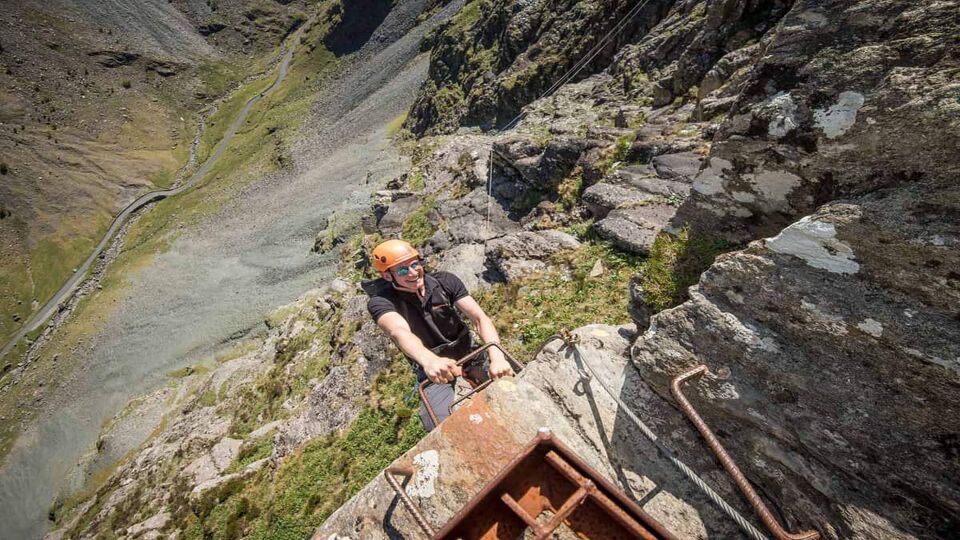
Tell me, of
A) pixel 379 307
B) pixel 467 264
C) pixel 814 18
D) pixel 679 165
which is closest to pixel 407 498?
pixel 379 307

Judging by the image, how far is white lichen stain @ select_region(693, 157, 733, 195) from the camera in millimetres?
4930

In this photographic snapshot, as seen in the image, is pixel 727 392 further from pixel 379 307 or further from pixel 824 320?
pixel 379 307

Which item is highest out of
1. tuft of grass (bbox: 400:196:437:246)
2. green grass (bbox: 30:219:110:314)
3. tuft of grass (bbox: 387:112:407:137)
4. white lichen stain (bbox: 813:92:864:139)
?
green grass (bbox: 30:219:110:314)

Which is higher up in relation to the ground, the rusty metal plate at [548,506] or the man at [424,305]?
the man at [424,305]

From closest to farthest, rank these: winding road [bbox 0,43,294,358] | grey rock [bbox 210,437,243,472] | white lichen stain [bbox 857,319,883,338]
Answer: white lichen stain [bbox 857,319,883,338], grey rock [bbox 210,437,243,472], winding road [bbox 0,43,294,358]

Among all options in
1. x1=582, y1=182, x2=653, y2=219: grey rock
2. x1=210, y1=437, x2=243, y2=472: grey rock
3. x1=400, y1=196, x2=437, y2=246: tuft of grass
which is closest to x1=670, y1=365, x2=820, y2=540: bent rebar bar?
x1=582, y1=182, x2=653, y2=219: grey rock

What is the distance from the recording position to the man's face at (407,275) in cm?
745

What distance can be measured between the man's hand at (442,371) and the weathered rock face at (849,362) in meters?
2.90

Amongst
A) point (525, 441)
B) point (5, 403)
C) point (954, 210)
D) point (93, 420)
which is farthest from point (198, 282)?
point (954, 210)

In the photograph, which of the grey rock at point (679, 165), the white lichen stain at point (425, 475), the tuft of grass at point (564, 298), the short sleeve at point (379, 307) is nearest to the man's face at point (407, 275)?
the short sleeve at point (379, 307)

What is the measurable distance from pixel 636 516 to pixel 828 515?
1.73 metres

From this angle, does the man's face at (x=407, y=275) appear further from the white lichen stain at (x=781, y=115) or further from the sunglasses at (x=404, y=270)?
the white lichen stain at (x=781, y=115)

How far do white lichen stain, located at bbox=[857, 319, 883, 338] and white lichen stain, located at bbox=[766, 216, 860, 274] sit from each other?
43cm

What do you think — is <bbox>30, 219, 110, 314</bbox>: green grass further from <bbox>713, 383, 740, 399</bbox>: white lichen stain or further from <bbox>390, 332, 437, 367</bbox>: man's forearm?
<bbox>713, 383, 740, 399</bbox>: white lichen stain
